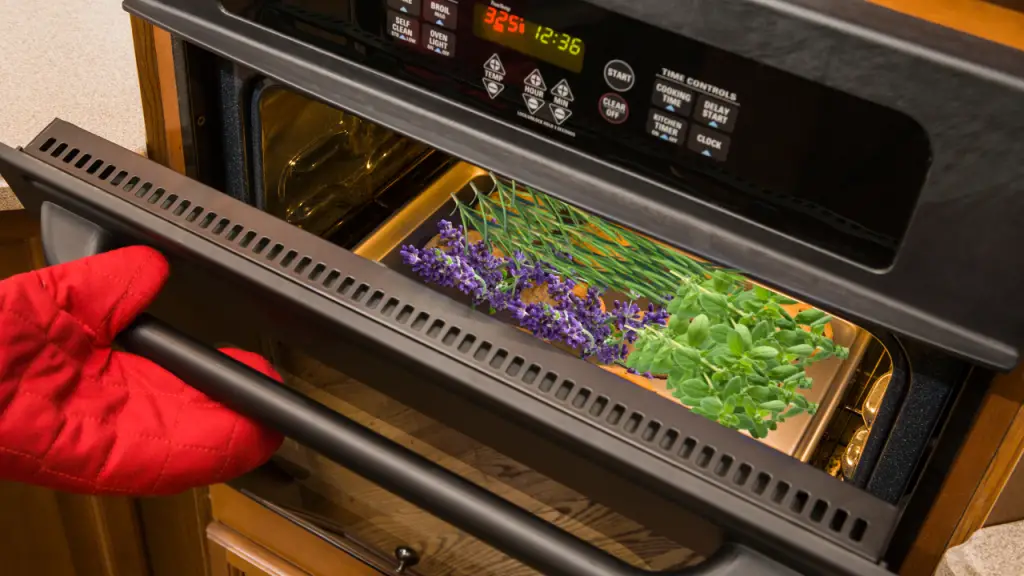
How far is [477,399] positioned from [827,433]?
11.5 inches

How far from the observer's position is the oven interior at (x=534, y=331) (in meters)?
0.66

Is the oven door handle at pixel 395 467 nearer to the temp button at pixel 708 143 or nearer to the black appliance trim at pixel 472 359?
the black appliance trim at pixel 472 359

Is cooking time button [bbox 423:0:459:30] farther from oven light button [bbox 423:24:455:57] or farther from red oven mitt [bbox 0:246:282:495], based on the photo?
red oven mitt [bbox 0:246:282:495]

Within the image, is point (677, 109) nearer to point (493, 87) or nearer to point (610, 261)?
point (493, 87)

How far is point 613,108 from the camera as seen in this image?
0.54m

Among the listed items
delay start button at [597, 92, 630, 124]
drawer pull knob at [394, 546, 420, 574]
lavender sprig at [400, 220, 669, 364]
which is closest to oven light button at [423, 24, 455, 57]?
delay start button at [597, 92, 630, 124]

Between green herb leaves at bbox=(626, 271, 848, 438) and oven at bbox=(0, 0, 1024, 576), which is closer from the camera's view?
oven at bbox=(0, 0, 1024, 576)

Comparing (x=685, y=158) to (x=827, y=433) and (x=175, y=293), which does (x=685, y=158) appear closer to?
(x=827, y=433)

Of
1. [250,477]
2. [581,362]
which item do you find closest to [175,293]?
[250,477]

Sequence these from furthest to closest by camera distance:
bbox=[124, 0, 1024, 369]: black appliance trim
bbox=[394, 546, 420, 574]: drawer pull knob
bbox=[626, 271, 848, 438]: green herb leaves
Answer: bbox=[394, 546, 420, 574]: drawer pull knob < bbox=[626, 271, 848, 438]: green herb leaves < bbox=[124, 0, 1024, 369]: black appliance trim

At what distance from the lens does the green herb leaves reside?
0.66 metres

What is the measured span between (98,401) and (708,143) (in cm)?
45

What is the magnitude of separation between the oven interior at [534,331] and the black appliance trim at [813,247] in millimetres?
51

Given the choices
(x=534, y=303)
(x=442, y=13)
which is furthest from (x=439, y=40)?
(x=534, y=303)
